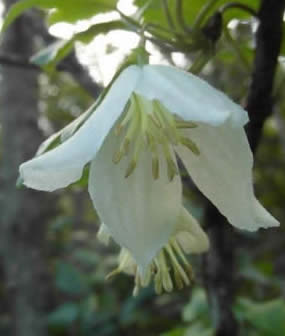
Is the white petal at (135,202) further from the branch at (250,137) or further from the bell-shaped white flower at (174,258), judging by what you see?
the branch at (250,137)

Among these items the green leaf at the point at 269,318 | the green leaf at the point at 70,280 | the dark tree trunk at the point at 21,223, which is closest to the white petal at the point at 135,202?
the green leaf at the point at 269,318

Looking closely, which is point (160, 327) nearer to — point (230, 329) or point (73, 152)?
point (230, 329)

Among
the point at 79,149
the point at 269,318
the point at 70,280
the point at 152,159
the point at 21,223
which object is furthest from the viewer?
the point at 70,280

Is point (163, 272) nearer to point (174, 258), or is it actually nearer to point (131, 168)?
point (174, 258)

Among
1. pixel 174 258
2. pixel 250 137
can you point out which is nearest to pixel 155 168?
pixel 174 258

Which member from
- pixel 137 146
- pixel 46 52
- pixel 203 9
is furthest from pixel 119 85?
pixel 46 52

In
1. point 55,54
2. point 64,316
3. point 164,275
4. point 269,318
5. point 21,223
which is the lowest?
point 64,316
